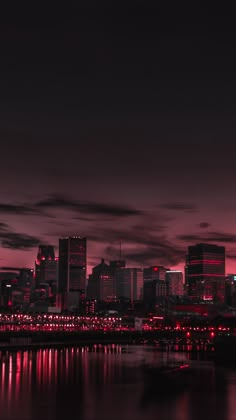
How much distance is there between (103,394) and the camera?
71062mm

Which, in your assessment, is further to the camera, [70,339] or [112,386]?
[70,339]

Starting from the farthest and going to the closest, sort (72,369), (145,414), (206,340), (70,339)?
1. (70,339)
2. (206,340)
3. (72,369)
4. (145,414)

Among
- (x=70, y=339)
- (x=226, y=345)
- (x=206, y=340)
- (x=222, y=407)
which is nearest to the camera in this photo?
(x=222, y=407)

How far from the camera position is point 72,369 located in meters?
96.4

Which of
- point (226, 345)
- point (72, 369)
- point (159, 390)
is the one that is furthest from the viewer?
point (226, 345)

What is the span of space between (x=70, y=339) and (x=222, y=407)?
5429 inches

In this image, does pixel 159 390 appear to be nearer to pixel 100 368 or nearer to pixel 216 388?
pixel 216 388

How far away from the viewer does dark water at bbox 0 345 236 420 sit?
2314 inches

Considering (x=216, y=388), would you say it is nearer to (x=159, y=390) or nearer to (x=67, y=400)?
(x=159, y=390)

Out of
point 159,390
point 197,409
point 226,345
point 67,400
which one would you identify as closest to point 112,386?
point 159,390

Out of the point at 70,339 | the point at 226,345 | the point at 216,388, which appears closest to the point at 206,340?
the point at 70,339

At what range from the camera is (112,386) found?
77625mm

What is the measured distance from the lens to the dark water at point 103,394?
58.8 meters

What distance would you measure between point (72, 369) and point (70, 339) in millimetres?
101983
